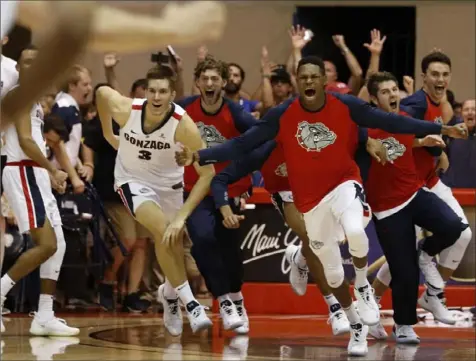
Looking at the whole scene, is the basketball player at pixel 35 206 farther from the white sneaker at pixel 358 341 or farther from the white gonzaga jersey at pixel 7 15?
the white gonzaga jersey at pixel 7 15

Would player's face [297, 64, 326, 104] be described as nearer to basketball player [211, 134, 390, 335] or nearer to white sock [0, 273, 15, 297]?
basketball player [211, 134, 390, 335]

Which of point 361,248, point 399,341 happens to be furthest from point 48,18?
point 399,341

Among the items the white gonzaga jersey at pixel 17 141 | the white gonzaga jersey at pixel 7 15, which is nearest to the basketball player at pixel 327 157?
the white gonzaga jersey at pixel 17 141

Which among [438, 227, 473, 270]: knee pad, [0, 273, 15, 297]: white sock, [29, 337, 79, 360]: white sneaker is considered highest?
[438, 227, 473, 270]: knee pad

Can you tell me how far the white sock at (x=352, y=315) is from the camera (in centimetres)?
847

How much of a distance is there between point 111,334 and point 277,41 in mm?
7159

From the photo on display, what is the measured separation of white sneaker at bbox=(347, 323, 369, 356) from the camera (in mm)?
8273

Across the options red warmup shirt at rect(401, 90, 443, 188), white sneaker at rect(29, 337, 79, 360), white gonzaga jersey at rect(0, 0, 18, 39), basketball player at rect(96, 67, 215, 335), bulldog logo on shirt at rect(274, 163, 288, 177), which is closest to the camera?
white gonzaga jersey at rect(0, 0, 18, 39)

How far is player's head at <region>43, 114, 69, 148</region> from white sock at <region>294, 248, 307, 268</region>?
8.33 feet

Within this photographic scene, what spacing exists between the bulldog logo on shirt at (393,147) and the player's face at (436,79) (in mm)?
702

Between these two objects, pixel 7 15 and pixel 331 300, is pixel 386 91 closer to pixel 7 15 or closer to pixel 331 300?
pixel 331 300

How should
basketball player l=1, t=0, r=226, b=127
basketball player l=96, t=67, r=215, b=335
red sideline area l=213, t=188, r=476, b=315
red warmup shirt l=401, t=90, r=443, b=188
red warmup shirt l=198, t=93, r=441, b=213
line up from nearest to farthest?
basketball player l=1, t=0, r=226, b=127 → red warmup shirt l=198, t=93, r=441, b=213 → basketball player l=96, t=67, r=215, b=335 → red warmup shirt l=401, t=90, r=443, b=188 → red sideline area l=213, t=188, r=476, b=315

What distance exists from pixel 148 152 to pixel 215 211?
2.82 ft

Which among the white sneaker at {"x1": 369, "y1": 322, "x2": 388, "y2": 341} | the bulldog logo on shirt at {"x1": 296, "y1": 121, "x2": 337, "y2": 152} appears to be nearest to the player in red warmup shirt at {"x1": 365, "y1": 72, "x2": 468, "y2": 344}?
the white sneaker at {"x1": 369, "y1": 322, "x2": 388, "y2": 341}
